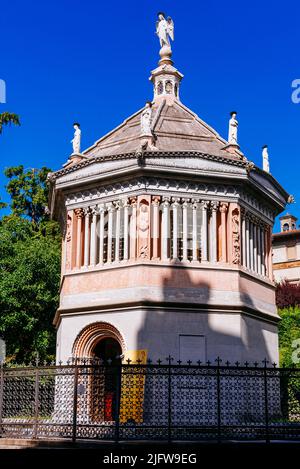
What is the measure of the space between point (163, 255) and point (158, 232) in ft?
2.57

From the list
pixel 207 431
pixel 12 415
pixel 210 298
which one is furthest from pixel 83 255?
pixel 207 431

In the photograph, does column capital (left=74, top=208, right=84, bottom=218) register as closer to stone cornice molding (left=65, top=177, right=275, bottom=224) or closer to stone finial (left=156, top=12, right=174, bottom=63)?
stone cornice molding (left=65, top=177, right=275, bottom=224)

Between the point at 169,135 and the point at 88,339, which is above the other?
the point at 169,135

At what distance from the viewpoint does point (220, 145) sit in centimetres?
2331

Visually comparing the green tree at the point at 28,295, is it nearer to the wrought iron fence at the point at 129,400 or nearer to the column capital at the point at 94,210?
the column capital at the point at 94,210

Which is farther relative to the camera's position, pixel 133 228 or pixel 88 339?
pixel 88 339

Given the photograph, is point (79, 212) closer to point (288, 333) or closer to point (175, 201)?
point (175, 201)

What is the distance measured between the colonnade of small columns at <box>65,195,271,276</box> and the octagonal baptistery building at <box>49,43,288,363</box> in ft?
0.12

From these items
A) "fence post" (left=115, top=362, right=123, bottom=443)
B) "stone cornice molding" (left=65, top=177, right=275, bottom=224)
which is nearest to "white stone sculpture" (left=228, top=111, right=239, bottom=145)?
"stone cornice molding" (left=65, top=177, right=275, bottom=224)

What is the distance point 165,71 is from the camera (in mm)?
25797

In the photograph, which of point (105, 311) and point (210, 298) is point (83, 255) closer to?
point (105, 311)

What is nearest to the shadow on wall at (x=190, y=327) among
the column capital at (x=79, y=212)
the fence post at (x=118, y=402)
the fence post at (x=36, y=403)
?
the column capital at (x=79, y=212)

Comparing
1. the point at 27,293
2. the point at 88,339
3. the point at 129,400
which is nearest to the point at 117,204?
the point at 88,339

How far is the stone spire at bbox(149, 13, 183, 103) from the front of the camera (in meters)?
25.8
